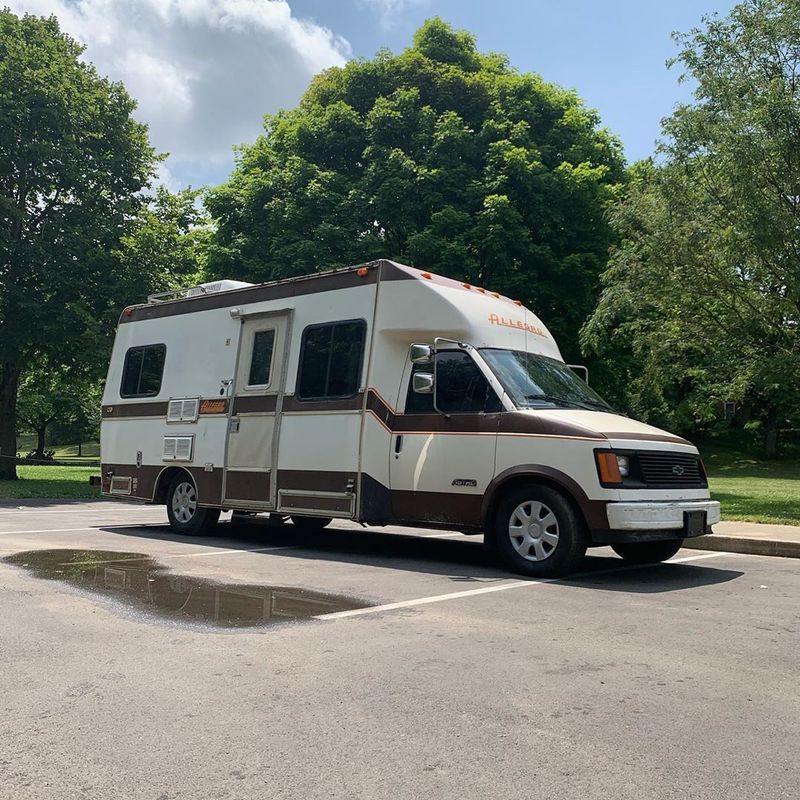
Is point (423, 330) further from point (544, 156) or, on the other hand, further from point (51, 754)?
point (544, 156)

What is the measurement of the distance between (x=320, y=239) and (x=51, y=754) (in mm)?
20273

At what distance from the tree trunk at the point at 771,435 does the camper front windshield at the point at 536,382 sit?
44.7 m

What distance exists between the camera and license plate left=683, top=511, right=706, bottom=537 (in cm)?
820

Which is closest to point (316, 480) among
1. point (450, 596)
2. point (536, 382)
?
point (536, 382)

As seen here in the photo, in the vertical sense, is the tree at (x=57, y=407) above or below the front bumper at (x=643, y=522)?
above

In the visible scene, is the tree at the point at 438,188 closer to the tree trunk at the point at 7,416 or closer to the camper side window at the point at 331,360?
the tree trunk at the point at 7,416

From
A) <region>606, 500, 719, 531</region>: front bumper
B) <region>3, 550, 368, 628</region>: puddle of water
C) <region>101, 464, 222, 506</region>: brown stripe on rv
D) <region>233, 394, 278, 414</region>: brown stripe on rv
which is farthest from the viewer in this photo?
<region>101, 464, 222, 506</region>: brown stripe on rv

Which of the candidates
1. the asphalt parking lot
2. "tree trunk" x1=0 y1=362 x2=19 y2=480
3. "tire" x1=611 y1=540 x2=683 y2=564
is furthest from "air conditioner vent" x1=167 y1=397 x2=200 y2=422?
"tree trunk" x1=0 y1=362 x2=19 y2=480

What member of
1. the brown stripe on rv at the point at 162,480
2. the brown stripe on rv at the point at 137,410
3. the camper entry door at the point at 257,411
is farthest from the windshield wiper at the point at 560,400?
the brown stripe on rv at the point at 137,410

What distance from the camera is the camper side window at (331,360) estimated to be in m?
9.84

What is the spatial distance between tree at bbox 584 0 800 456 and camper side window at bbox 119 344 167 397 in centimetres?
1001

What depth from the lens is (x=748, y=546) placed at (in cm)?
1089

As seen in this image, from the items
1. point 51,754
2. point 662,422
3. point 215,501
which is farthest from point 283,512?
point 662,422

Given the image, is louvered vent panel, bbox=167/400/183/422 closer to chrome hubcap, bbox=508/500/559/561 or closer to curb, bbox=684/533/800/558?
chrome hubcap, bbox=508/500/559/561
